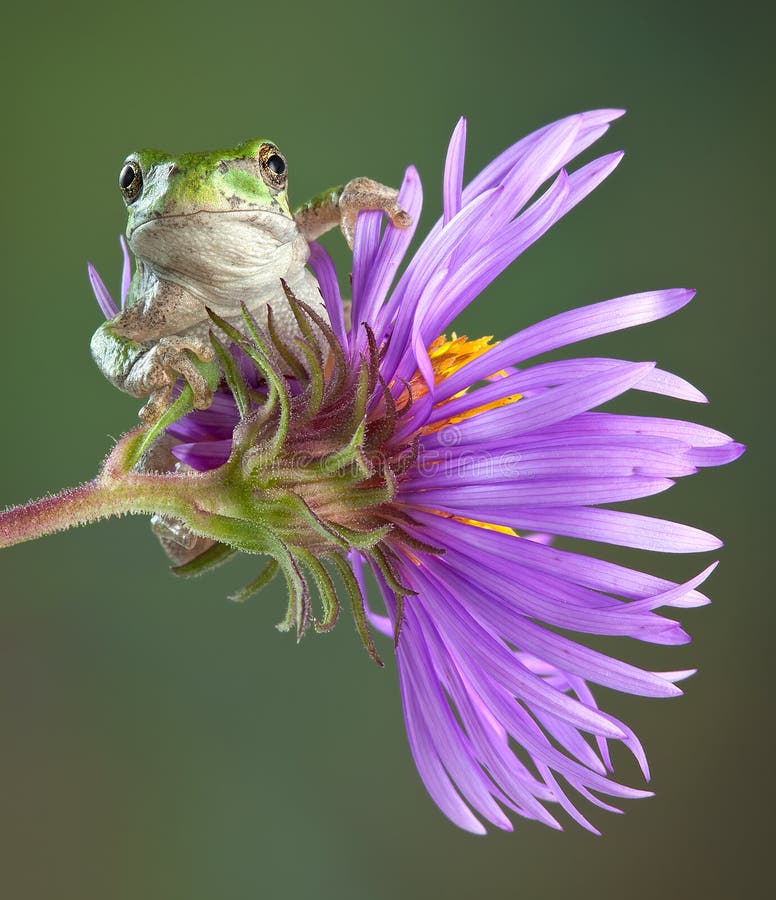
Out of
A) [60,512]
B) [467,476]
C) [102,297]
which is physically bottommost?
[467,476]

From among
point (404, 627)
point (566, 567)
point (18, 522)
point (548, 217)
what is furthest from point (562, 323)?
point (18, 522)

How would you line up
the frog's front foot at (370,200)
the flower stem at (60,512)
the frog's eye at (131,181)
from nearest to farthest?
the flower stem at (60,512)
the frog's eye at (131,181)
the frog's front foot at (370,200)

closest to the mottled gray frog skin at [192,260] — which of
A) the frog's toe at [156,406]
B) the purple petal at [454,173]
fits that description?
the frog's toe at [156,406]

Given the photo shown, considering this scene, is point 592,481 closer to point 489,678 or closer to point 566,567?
point 566,567

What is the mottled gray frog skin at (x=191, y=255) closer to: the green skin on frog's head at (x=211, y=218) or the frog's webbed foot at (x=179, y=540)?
the green skin on frog's head at (x=211, y=218)

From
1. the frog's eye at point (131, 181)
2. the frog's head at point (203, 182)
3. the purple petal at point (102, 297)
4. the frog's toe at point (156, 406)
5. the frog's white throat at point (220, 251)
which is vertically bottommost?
the frog's toe at point (156, 406)

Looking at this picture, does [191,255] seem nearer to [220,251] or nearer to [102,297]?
[220,251]
